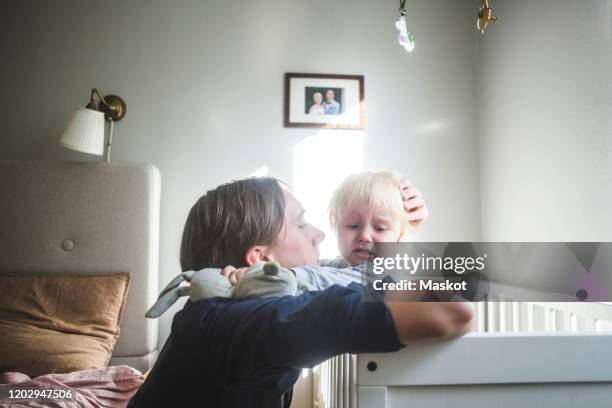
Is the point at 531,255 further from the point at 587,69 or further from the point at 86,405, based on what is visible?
the point at 86,405

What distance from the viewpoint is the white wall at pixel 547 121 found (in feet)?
4.41

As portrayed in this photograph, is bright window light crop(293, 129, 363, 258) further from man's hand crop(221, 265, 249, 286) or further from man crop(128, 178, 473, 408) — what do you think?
man's hand crop(221, 265, 249, 286)

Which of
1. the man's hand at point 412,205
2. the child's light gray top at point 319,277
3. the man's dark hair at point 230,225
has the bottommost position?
the child's light gray top at point 319,277

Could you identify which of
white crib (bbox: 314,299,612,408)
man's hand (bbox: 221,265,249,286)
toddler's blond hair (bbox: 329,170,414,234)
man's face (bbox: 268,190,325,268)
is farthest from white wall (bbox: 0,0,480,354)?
white crib (bbox: 314,299,612,408)

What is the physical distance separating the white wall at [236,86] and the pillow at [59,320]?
0.37 m

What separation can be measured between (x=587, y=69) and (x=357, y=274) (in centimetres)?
112

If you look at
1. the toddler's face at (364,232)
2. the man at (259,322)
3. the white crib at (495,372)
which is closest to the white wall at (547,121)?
the toddler's face at (364,232)

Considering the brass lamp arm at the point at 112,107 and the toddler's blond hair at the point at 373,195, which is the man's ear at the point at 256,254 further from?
the brass lamp arm at the point at 112,107

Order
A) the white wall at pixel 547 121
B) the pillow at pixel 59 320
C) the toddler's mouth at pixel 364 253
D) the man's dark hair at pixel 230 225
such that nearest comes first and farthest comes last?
1. the man's dark hair at pixel 230 225
2. the toddler's mouth at pixel 364 253
3. the white wall at pixel 547 121
4. the pillow at pixel 59 320

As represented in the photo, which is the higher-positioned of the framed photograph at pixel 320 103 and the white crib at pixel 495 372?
the framed photograph at pixel 320 103

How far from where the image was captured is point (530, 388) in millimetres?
554

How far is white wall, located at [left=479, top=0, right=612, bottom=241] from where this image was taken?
1345 millimetres

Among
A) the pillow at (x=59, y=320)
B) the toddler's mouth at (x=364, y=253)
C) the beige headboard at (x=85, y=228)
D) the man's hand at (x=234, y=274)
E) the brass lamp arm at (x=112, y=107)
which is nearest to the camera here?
the man's hand at (x=234, y=274)

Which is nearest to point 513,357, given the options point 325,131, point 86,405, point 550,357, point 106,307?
point 550,357
